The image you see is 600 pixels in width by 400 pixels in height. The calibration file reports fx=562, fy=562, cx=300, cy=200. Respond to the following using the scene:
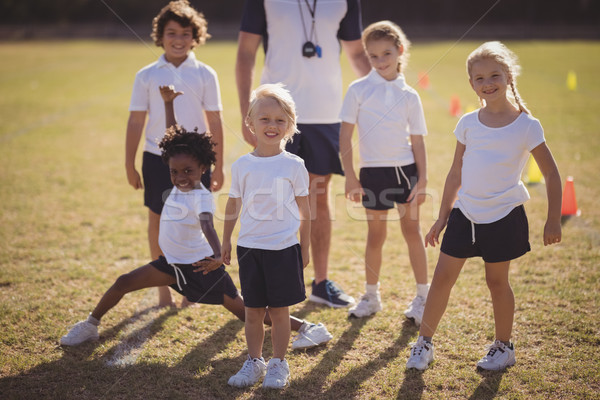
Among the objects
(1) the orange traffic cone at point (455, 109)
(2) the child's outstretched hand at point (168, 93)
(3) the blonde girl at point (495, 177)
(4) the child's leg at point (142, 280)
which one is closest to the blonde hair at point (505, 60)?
(3) the blonde girl at point (495, 177)

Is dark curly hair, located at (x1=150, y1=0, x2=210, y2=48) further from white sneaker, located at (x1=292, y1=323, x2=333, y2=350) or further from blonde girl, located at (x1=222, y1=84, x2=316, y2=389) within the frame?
white sneaker, located at (x1=292, y1=323, x2=333, y2=350)

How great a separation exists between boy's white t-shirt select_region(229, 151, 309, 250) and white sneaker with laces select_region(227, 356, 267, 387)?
657mm

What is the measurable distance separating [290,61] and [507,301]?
2080 millimetres

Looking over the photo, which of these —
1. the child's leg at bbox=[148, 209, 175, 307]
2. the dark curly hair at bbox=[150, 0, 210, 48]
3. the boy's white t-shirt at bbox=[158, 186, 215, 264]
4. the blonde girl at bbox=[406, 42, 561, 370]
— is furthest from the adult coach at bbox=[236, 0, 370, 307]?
the blonde girl at bbox=[406, 42, 561, 370]

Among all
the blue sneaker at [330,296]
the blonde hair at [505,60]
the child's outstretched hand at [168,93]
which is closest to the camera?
the blonde hair at [505,60]

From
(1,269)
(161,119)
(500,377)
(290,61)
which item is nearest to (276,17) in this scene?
(290,61)

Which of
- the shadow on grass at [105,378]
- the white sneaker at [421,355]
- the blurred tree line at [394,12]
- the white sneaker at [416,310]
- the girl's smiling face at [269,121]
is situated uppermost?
the blurred tree line at [394,12]

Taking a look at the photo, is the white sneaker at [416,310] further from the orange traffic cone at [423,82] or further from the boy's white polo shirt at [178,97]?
the orange traffic cone at [423,82]

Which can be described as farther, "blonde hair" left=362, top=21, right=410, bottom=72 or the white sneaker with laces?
"blonde hair" left=362, top=21, right=410, bottom=72

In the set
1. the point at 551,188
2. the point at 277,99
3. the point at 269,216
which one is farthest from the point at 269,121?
the point at 551,188

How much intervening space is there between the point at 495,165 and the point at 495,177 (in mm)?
65

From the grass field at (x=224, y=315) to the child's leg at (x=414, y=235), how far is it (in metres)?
0.34

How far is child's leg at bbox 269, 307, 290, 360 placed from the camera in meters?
3.01

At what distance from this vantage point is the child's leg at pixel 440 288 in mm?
3074
